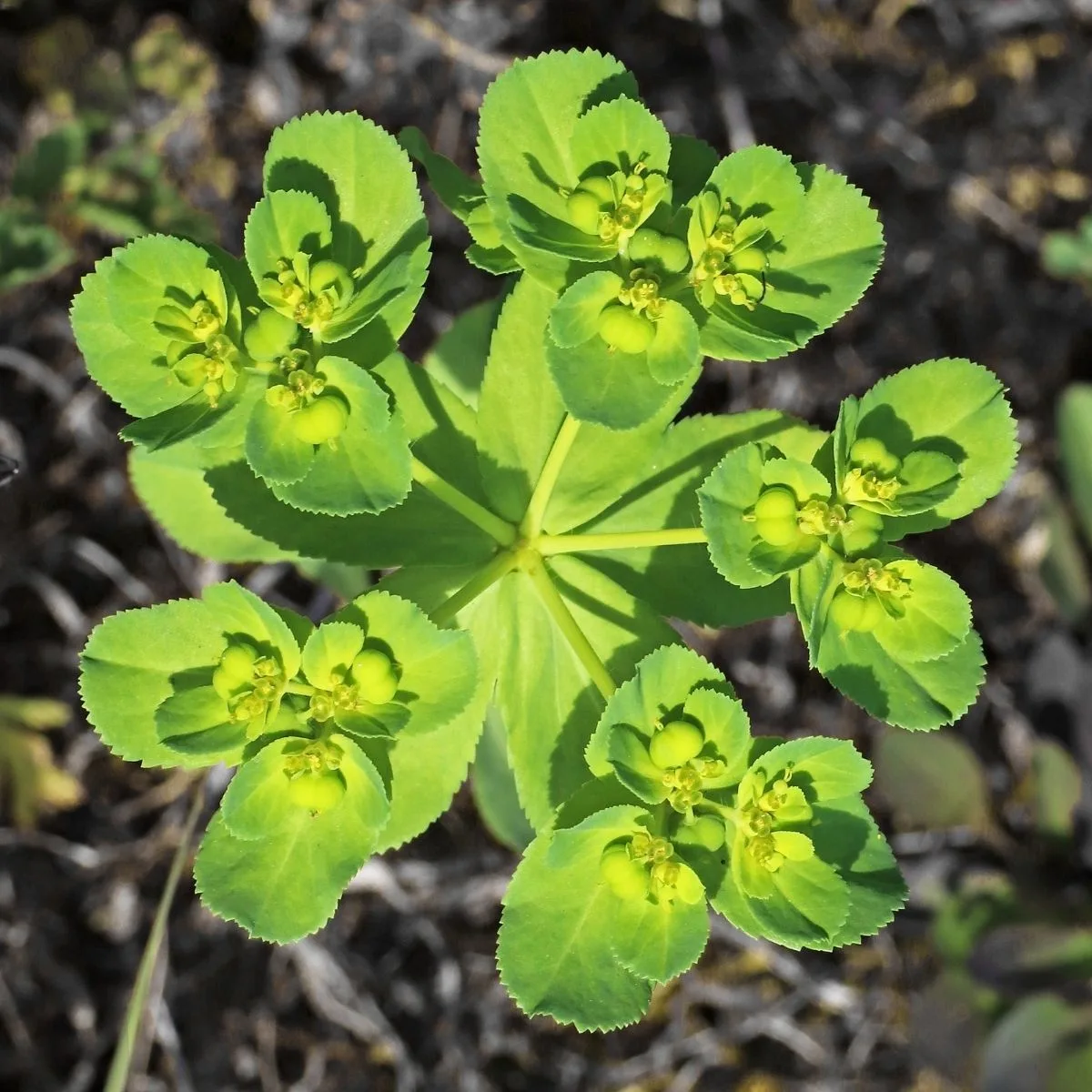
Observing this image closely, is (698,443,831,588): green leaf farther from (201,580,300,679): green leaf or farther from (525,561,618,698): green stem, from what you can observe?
(201,580,300,679): green leaf

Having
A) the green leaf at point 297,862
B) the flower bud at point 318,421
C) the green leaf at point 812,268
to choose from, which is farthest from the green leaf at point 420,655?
the green leaf at point 812,268

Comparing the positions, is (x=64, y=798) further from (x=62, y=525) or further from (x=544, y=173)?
(x=544, y=173)

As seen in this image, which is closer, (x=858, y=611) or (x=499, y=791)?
(x=858, y=611)

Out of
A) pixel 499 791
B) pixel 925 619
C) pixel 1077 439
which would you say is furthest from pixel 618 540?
pixel 1077 439

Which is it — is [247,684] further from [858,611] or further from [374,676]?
[858,611]

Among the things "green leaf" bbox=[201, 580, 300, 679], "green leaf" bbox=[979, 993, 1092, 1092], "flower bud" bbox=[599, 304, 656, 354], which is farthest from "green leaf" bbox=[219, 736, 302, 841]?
"green leaf" bbox=[979, 993, 1092, 1092]

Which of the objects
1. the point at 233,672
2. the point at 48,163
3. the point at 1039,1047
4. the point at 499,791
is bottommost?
the point at 1039,1047
